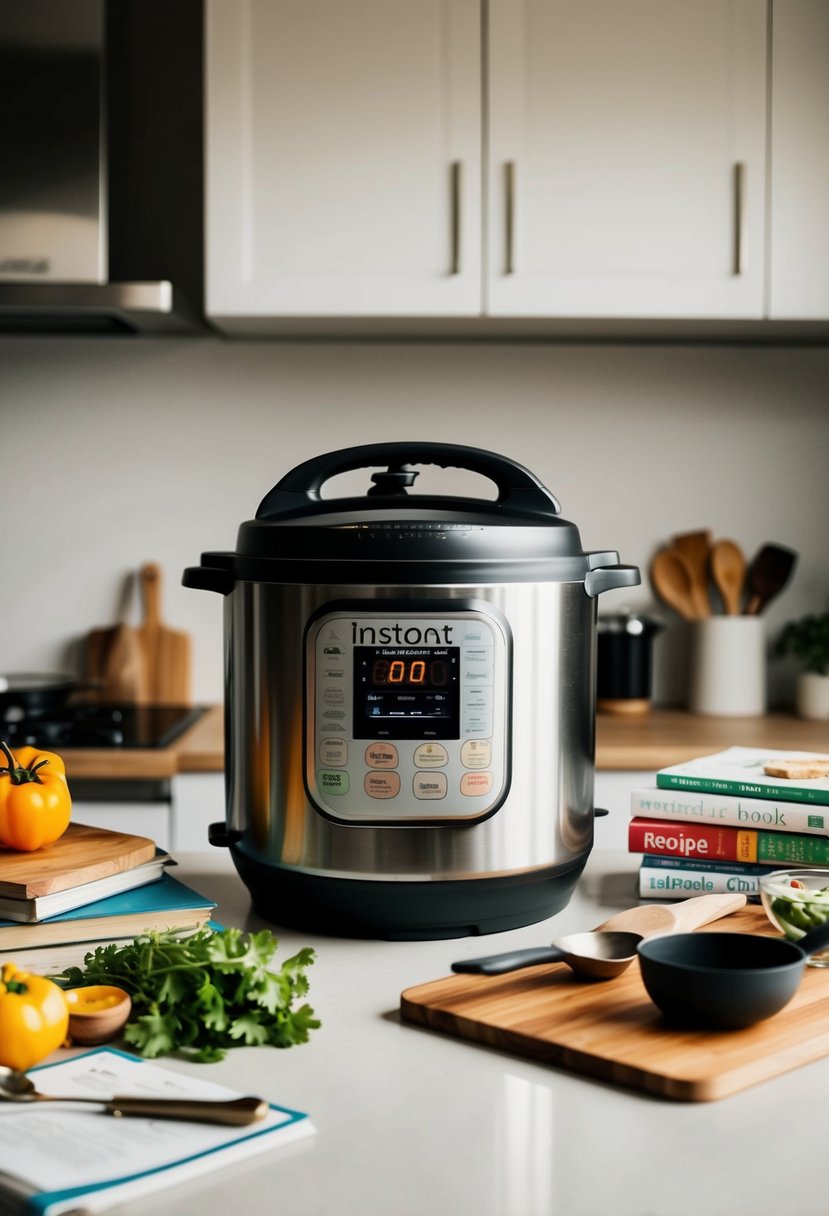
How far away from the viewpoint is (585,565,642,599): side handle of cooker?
1024mm

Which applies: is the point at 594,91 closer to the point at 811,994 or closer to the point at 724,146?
the point at 724,146

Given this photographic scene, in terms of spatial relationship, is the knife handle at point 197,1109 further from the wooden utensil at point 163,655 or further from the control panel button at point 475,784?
the wooden utensil at point 163,655

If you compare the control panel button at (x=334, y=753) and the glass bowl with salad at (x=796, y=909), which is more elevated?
the control panel button at (x=334, y=753)

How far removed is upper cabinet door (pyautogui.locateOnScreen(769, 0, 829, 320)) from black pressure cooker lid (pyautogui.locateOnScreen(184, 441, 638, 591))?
4.52 feet

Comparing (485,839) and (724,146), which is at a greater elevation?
(724,146)

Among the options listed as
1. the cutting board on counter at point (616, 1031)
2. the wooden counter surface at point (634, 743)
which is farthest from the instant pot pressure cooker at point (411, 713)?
the wooden counter surface at point (634, 743)

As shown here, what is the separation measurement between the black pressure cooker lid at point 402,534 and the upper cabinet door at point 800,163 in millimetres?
1377

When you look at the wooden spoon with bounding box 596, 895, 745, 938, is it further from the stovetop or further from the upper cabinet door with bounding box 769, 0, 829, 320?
the upper cabinet door with bounding box 769, 0, 829, 320

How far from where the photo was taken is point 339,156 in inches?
86.1

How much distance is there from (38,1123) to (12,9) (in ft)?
6.60

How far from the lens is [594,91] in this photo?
2.20m

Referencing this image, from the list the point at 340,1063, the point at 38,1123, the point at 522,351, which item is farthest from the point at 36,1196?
the point at 522,351

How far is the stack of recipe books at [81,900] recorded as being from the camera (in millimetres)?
892

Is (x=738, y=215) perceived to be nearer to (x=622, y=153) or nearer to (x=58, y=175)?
(x=622, y=153)
